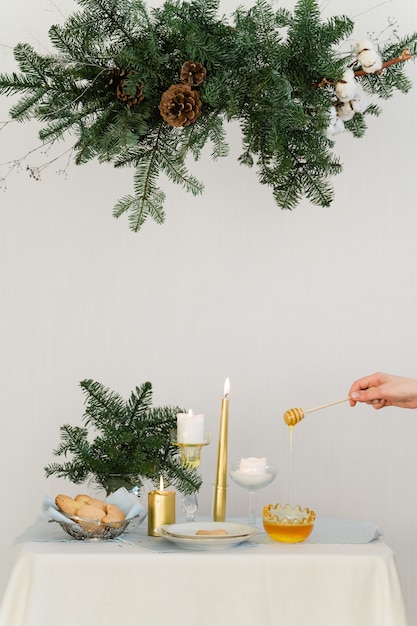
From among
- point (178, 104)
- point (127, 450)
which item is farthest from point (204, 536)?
point (178, 104)

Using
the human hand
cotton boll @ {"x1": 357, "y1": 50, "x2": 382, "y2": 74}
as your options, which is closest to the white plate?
the human hand

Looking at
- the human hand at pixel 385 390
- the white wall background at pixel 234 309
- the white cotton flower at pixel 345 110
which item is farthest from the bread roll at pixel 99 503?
the white cotton flower at pixel 345 110

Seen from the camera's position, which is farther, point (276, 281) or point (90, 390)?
point (276, 281)

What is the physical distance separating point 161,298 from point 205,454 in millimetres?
464

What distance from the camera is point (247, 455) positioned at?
98.0 inches

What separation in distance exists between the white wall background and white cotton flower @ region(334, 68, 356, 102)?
641mm

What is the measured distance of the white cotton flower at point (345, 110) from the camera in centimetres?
193

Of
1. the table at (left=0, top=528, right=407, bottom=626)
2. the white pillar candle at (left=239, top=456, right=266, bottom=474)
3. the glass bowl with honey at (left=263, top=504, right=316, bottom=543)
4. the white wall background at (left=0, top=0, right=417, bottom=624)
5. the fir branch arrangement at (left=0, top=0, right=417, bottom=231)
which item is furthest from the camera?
the white wall background at (left=0, top=0, right=417, bottom=624)

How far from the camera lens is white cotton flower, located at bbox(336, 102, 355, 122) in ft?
6.33

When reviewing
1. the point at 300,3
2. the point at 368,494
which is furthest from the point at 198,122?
the point at 368,494

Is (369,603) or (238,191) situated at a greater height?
(238,191)

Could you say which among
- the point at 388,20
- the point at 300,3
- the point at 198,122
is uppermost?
the point at 388,20

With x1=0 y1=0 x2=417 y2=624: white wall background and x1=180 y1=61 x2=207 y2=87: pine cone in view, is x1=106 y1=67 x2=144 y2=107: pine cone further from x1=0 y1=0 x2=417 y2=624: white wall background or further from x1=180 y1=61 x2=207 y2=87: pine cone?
x1=0 y1=0 x2=417 y2=624: white wall background

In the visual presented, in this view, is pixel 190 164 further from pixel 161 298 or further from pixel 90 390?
pixel 90 390
